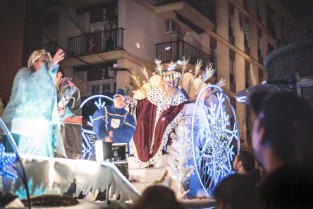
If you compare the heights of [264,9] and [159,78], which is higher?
[264,9]

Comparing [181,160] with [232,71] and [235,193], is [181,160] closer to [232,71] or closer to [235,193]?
[235,193]

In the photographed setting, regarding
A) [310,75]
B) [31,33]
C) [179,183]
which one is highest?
[31,33]

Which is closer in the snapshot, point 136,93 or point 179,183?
point 179,183

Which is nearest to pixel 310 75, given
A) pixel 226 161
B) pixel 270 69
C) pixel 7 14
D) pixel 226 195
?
pixel 270 69

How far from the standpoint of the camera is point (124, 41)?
713 inches

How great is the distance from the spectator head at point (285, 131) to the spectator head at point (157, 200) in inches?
27.3

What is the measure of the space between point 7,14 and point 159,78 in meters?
4.04

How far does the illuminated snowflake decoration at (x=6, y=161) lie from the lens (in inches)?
147

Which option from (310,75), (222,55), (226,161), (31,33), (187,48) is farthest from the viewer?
(222,55)

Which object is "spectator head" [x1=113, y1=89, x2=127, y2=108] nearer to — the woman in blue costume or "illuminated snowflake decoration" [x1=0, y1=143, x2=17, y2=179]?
the woman in blue costume

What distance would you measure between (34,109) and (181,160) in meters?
3.84

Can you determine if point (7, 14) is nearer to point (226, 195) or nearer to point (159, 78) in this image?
point (159, 78)

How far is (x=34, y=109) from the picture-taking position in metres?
4.68

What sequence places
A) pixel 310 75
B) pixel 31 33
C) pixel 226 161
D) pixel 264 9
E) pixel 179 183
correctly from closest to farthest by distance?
1. pixel 310 75
2. pixel 179 183
3. pixel 226 161
4. pixel 31 33
5. pixel 264 9
